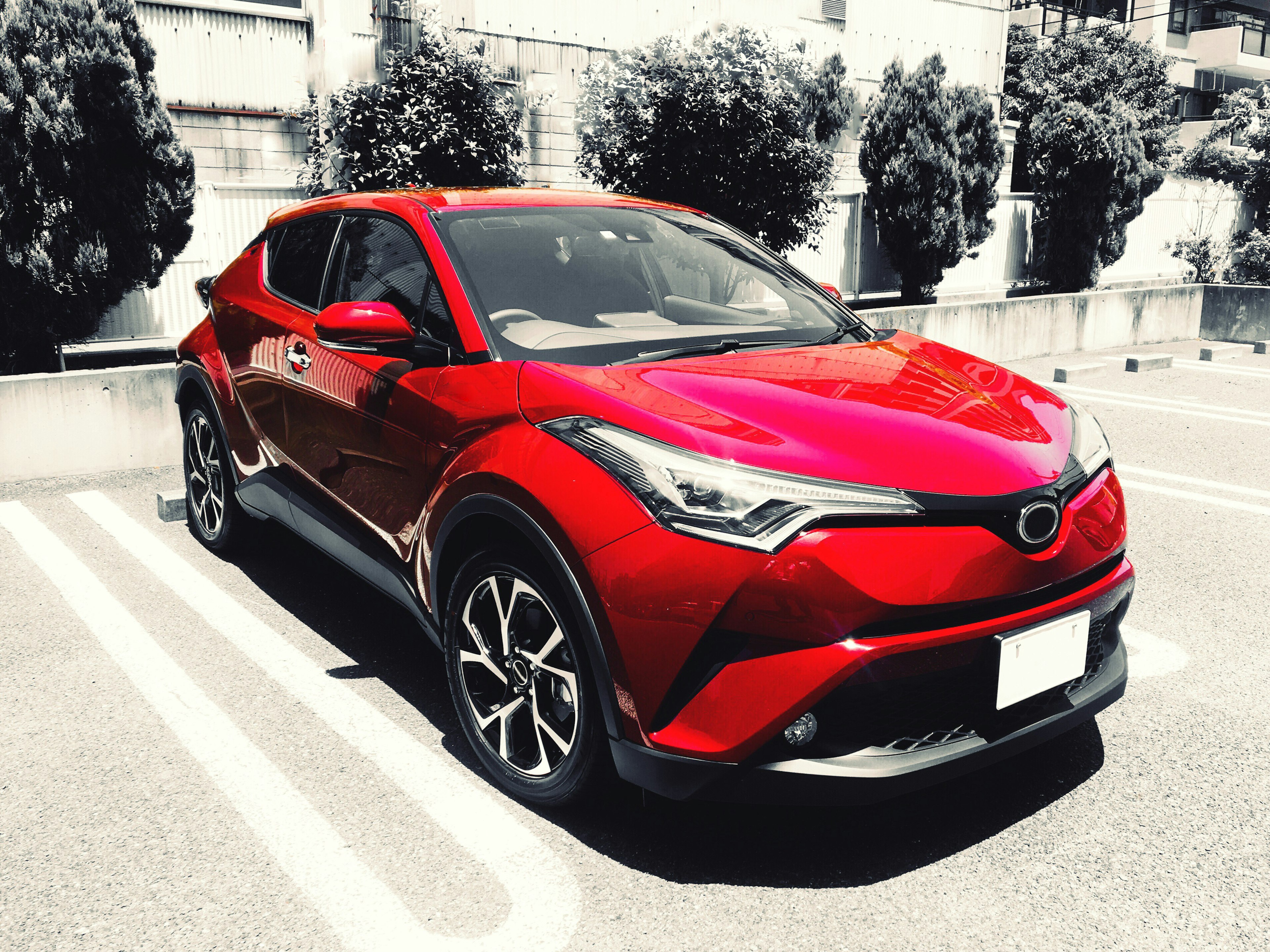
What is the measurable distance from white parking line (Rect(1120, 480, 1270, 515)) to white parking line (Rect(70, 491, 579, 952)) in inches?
182

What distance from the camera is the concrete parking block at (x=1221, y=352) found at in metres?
11.5

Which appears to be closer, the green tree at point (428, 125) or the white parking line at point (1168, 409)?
the white parking line at point (1168, 409)

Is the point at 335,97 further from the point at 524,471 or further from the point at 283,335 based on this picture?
the point at 524,471

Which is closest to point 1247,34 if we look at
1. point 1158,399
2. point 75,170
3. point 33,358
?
point 1158,399

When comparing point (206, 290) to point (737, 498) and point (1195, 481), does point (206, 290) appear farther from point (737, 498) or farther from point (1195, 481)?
point (1195, 481)

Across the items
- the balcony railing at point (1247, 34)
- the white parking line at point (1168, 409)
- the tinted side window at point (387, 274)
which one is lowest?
the white parking line at point (1168, 409)

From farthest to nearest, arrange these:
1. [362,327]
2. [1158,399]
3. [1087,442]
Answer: [1158,399]
[362,327]
[1087,442]

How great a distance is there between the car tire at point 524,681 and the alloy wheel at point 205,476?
234 cm

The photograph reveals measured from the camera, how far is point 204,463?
16.2ft

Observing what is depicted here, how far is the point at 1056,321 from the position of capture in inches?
476

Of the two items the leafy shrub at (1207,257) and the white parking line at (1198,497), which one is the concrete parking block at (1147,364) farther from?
the leafy shrub at (1207,257)

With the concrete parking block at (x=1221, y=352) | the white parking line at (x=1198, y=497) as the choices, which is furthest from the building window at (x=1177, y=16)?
the white parking line at (x=1198, y=497)

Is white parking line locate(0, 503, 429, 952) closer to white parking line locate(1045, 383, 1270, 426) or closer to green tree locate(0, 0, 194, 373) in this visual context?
green tree locate(0, 0, 194, 373)

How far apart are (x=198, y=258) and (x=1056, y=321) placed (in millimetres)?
9413
